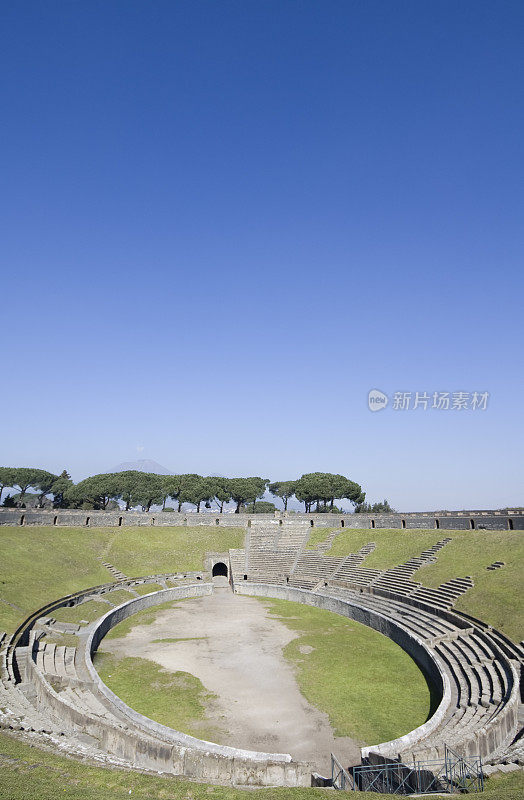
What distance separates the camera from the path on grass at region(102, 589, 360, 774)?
19.2 metres

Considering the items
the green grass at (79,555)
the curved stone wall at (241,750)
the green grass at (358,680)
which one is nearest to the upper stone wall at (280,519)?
the green grass at (79,555)

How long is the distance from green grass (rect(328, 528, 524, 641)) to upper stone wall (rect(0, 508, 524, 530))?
1.72m

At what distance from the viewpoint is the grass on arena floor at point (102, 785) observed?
10912 mm

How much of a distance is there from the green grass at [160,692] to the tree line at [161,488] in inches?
2452

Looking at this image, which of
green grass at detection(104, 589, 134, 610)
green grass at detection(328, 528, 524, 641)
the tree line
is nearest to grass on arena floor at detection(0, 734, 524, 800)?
green grass at detection(328, 528, 524, 641)

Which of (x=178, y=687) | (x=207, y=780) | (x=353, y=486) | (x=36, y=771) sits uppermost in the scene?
(x=353, y=486)

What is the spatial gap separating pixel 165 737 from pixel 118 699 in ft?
14.3

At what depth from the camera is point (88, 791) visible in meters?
11.3

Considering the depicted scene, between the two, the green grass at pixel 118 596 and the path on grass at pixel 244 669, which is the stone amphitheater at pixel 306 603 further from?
the path on grass at pixel 244 669

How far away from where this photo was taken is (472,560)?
128ft

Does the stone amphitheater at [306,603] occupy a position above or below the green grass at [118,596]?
above

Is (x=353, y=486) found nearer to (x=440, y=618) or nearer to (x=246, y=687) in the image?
(x=440, y=618)

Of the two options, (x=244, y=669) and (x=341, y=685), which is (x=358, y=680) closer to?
(x=341, y=685)

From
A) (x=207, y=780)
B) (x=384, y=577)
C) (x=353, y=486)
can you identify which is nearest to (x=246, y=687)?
(x=207, y=780)
